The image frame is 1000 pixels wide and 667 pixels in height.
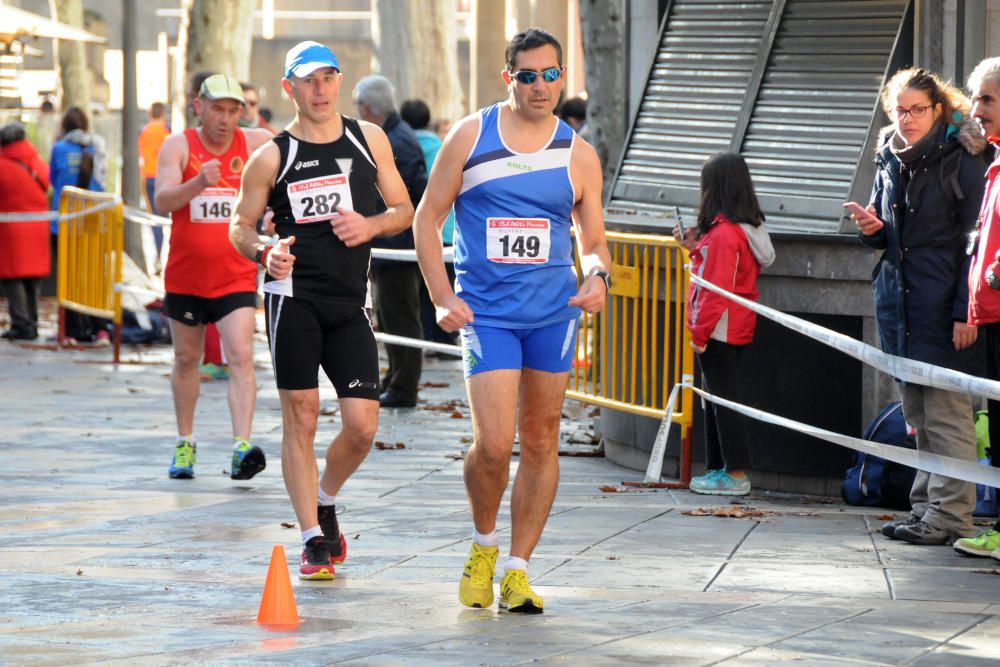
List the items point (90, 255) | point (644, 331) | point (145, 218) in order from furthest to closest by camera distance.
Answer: point (145, 218), point (90, 255), point (644, 331)

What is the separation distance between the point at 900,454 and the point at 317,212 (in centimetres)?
268

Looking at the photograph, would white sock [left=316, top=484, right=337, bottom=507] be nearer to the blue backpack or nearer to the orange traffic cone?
the orange traffic cone

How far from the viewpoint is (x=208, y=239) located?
31.7 feet

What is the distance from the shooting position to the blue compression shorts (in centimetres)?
637

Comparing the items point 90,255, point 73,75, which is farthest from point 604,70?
point 73,75

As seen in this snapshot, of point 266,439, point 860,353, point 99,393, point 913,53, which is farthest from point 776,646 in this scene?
point 99,393

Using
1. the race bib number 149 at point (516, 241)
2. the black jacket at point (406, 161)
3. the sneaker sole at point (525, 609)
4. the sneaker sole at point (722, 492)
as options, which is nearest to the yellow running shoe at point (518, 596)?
the sneaker sole at point (525, 609)

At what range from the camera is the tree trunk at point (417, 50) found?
3459 cm

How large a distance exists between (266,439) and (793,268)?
147 inches

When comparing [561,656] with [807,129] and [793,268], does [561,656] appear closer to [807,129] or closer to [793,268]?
[793,268]

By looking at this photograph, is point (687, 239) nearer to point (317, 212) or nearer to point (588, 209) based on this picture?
point (317, 212)

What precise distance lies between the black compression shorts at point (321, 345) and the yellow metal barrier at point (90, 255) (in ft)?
28.6

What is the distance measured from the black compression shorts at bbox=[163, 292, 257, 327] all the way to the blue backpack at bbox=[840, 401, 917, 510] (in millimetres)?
3179

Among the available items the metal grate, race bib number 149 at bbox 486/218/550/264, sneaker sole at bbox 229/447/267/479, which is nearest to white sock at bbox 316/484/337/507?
race bib number 149 at bbox 486/218/550/264
